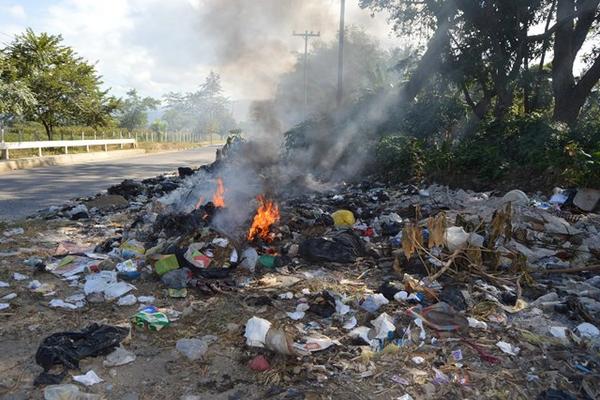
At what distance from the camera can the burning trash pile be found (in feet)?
9.21

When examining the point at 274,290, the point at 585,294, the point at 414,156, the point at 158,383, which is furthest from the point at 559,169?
the point at 158,383

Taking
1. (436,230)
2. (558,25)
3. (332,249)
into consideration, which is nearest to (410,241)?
(436,230)

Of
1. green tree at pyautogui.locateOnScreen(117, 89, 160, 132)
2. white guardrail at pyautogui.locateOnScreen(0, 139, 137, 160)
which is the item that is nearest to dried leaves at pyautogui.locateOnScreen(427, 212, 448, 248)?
white guardrail at pyautogui.locateOnScreen(0, 139, 137, 160)

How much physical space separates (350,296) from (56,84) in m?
19.2

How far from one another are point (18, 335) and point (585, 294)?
453cm

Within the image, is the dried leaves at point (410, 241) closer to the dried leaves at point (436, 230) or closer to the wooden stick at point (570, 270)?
the dried leaves at point (436, 230)

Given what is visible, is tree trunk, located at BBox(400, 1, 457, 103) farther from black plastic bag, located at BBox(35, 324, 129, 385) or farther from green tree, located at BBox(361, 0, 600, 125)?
black plastic bag, located at BBox(35, 324, 129, 385)

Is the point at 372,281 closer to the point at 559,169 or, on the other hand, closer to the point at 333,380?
the point at 333,380

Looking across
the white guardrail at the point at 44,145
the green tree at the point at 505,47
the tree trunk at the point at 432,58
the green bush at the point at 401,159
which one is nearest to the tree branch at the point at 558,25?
the green tree at the point at 505,47

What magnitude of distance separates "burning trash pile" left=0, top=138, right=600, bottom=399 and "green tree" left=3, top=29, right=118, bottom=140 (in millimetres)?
14519

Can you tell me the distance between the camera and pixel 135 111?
4488 cm

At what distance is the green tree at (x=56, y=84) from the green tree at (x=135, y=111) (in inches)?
738

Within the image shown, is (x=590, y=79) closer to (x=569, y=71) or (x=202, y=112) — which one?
(x=569, y=71)

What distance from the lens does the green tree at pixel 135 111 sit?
42.2 m
